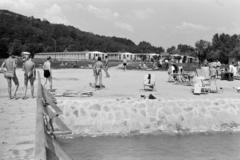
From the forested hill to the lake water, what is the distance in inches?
3538

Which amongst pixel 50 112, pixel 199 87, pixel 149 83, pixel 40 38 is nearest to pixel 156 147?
pixel 50 112

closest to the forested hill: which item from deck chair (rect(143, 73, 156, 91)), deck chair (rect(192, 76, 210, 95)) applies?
deck chair (rect(143, 73, 156, 91))

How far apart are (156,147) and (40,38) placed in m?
114

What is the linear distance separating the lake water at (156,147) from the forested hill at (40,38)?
89866 millimetres

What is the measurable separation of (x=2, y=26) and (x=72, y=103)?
10513 cm

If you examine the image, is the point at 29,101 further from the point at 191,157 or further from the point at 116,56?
the point at 116,56

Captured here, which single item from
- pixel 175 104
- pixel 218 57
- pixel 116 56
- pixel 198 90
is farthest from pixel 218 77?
pixel 116 56

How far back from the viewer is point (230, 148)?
11.5m

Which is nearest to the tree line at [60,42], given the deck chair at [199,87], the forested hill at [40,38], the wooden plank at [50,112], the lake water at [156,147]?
the forested hill at [40,38]

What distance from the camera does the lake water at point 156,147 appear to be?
34.5ft

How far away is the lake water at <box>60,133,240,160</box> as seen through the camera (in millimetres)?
10523

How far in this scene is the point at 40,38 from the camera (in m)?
122

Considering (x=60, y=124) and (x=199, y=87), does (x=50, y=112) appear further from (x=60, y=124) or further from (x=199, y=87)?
(x=199, y=87)

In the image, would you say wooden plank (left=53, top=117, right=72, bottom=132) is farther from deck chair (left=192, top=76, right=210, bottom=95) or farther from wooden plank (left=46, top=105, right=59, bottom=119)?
deck chair (left=192, top=76, right=210, bottom=95)
